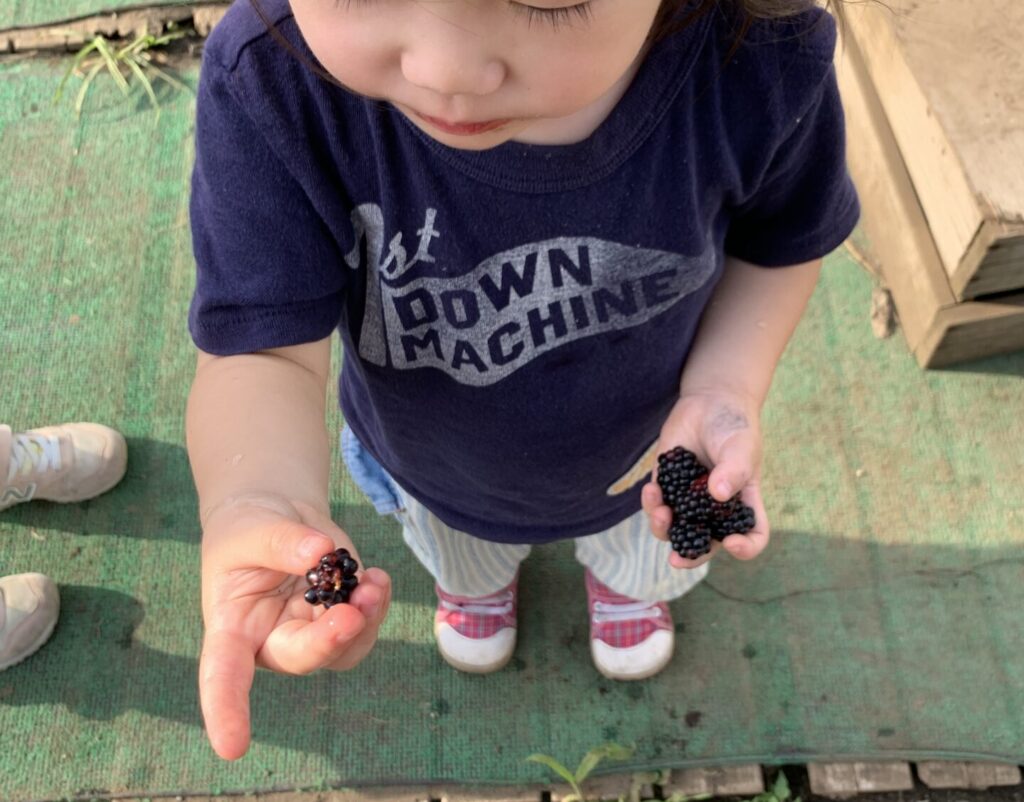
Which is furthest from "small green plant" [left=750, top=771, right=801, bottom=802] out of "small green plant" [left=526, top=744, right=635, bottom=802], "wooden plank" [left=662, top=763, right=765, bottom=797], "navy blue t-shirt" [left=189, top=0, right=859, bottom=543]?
"navy blue t-shirt" [left=189, top=0, right=859, bottom=543]

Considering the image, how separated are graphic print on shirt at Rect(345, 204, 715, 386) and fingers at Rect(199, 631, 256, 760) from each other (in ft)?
1.46

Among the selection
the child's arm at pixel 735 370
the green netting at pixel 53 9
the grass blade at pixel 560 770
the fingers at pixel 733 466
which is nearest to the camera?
the fingers at pixel 733 466

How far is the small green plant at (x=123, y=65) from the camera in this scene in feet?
10.2

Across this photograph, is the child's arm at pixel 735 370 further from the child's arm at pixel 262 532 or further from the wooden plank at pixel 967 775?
the wooden plank at pixel 967 775

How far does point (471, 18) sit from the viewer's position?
0.81 m

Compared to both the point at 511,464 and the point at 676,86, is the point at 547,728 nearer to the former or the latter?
the point at 511,464

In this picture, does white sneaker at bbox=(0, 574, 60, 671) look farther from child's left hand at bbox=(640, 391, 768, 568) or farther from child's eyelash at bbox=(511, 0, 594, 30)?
child's eyelash at bbox=(511, 0, 594, 30)

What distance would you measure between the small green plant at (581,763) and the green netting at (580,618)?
0.13 feet

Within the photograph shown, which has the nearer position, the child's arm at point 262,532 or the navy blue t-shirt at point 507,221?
the child's arm at point 262,532

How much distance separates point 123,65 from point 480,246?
8.06 ft

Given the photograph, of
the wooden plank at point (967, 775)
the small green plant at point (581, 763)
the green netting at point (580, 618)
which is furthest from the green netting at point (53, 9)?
the wooden plank at point (967, 775)

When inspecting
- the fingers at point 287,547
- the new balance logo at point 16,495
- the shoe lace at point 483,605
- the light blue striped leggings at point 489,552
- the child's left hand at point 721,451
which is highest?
the fingers at point 287,547

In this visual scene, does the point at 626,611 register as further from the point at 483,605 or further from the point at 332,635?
the point at 332,635

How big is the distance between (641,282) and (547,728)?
1.24m
